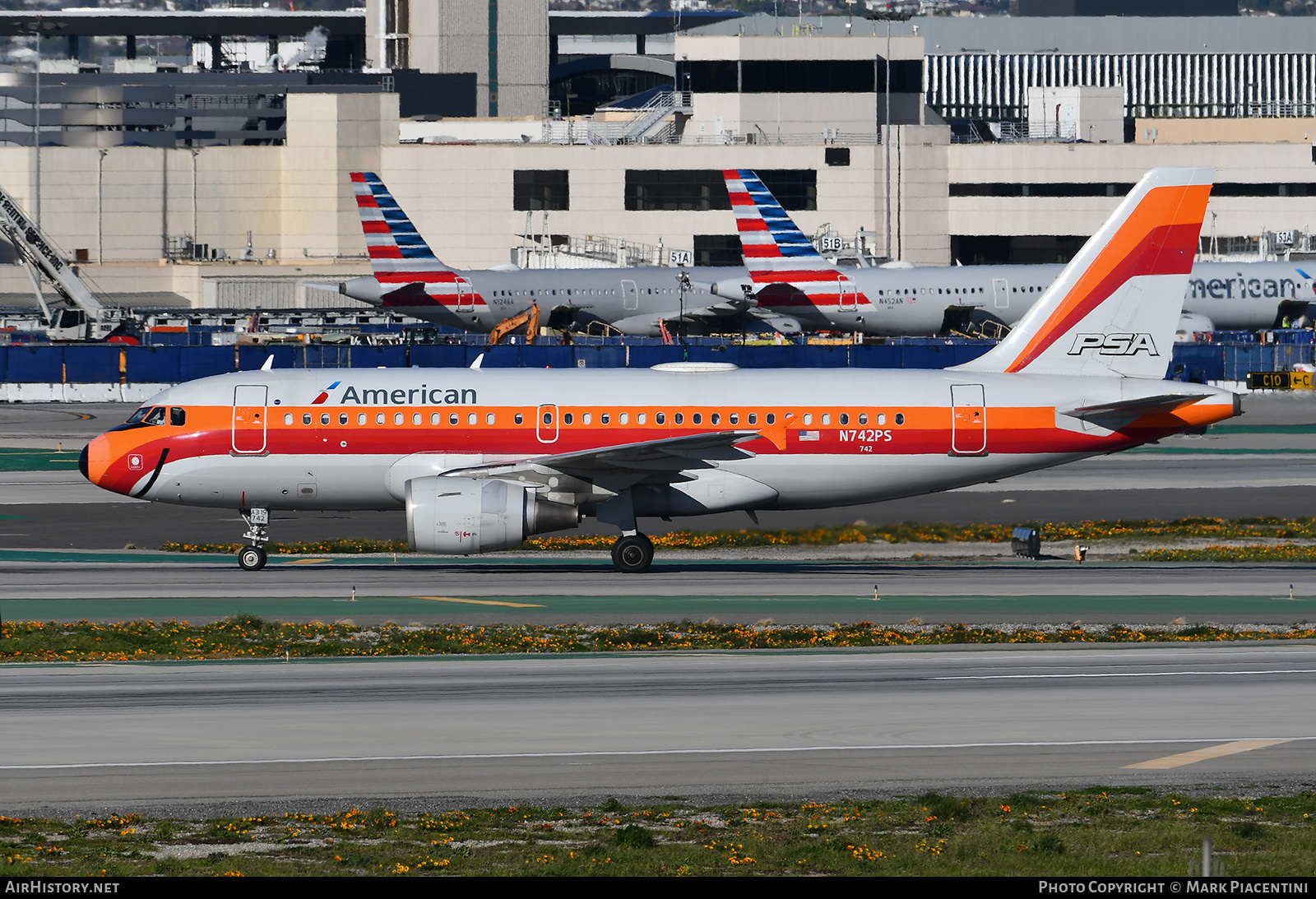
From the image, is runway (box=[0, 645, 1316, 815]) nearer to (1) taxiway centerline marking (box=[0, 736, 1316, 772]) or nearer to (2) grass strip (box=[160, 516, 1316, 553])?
(1) taxiway centerline marking (box=[0, 736, 1316, 772])

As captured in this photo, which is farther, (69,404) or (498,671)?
(69,404)

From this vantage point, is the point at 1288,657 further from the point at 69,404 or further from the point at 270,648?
the point at 69,404

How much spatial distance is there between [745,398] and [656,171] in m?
106

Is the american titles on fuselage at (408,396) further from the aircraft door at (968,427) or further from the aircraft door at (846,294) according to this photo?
the aircraft door at (846,294)

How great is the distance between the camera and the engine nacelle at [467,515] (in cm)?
3559

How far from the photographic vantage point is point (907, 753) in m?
21.5

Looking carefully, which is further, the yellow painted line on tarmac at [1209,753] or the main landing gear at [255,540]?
the main landing gear at [255,540]

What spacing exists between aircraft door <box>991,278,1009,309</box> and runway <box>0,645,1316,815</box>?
228 feet

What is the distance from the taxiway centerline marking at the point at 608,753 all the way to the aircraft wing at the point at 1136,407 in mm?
16299

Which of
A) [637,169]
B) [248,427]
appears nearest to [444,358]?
[248,427]

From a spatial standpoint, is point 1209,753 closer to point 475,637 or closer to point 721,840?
point 721,840

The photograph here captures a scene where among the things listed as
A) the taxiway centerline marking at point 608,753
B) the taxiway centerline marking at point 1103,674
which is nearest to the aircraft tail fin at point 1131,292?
the taxiway centerline marking at point 1103,674

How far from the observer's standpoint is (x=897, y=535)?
43.0 metres

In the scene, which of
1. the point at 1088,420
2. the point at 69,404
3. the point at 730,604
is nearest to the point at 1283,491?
the point at 1088,420
